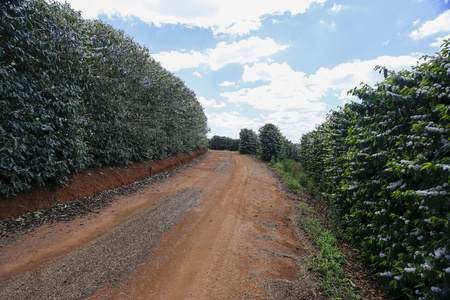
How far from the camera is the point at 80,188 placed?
6.34 m

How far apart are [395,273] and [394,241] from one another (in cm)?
42

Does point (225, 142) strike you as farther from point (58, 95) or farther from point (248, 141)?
point (58, 95)

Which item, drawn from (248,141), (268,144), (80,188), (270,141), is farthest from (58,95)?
(248,141)

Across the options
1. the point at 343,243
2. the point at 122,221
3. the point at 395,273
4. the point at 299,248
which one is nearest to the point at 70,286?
the point at 122,221

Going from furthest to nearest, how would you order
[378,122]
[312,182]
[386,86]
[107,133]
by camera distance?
[312,182], [107,133], [378,122], [386,86]

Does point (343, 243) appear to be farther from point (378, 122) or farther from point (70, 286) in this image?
point (70, 286)

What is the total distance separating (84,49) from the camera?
6.20m

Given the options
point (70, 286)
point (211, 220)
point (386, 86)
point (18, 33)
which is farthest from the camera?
point (211, 220)

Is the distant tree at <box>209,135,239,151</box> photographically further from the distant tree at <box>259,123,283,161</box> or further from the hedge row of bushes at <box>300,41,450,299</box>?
the hedge row of bushes at <box>300,41,450,299</box>

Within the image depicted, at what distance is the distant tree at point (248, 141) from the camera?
2583 cm

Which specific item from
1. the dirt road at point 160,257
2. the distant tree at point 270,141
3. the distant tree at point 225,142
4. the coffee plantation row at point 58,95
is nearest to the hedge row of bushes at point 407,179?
the dirt road at point 160,257

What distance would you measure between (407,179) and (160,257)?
3.91 metres

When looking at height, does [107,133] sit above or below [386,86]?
below

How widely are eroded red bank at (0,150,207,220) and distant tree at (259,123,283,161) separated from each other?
1159cm
